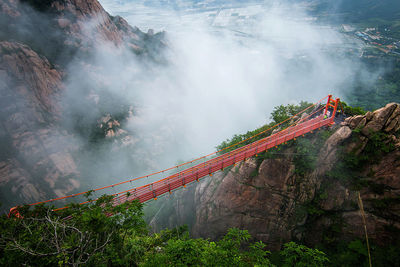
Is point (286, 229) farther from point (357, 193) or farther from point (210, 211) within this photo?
point (210, 211)

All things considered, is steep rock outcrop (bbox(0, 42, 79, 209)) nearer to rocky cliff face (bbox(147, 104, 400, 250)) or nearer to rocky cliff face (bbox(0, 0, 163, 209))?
rocky cliff face (bbox(0, 0, 163, 209))

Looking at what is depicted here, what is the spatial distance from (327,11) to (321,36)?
2736 cm

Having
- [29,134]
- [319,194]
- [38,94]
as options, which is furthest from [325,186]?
[38,94]

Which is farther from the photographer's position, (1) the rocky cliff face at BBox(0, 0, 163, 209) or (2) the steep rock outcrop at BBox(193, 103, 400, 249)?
(1) the rocky cliff face at BBox(0, 0, 163, 209)

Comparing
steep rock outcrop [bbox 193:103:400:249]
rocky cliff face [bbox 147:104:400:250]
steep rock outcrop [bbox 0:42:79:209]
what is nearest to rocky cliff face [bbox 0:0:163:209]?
steep rock outcrop [bbox 0:42:79:209]

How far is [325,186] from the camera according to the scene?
1427 cm

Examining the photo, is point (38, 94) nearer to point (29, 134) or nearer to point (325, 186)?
point (29, 134)

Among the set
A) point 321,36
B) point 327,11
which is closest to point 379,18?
point 321,36

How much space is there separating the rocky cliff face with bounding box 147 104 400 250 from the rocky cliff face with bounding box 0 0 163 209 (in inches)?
1291

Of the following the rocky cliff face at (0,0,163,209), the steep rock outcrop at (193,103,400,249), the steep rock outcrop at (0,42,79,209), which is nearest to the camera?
the steep rock outcrop at (193,103,400,249)

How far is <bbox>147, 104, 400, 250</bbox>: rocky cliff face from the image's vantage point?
1223 centimetres

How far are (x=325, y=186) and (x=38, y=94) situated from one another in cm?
4697

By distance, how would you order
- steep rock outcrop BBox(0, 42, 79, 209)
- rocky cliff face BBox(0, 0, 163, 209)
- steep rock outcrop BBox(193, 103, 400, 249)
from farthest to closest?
rocky cliff face BBox(0, 0, 163, 209)
steep rock outcrop BBox(0, 42, 79, 209)
steep rock outcrop BBox(193, 103, 400, 249)

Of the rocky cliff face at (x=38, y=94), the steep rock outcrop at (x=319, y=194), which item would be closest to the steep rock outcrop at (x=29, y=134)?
the rocky cliff face at (x=38, y=94)
